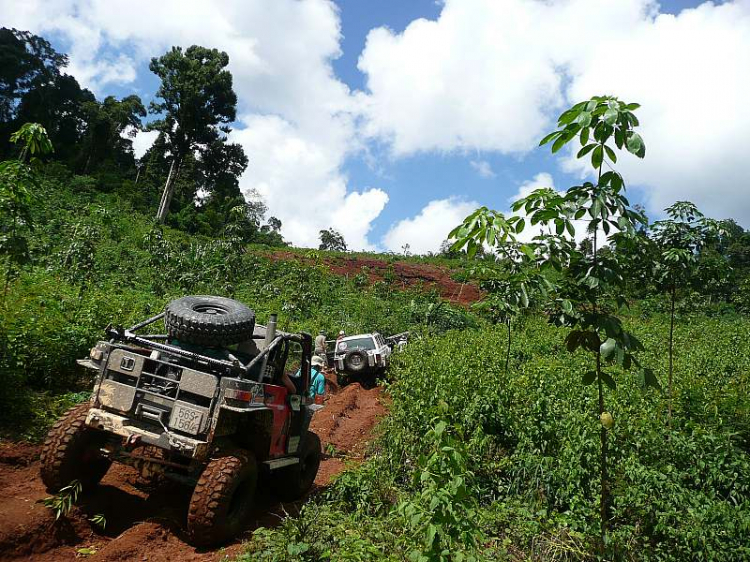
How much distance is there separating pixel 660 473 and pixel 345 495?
10.3ft

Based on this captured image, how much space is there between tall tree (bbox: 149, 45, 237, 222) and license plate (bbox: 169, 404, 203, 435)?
32008mm

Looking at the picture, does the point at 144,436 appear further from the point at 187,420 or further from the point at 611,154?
the point at 611,154

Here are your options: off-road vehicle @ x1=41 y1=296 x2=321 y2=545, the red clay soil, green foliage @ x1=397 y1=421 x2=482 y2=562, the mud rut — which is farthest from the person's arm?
the red clay soil

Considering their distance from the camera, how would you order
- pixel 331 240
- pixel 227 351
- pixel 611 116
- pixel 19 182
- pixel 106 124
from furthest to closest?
pixel 331 240 → pixel 106 124 → pixel 19 182 → pixel 227 351 → pixel 611 116

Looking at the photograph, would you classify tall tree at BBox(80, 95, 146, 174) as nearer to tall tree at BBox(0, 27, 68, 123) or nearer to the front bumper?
tall tree at BBox(0, 27, 68, 123)

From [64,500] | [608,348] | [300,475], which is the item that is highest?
[608,348]

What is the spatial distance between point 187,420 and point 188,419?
13mm

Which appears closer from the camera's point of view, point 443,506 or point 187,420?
point 443,506

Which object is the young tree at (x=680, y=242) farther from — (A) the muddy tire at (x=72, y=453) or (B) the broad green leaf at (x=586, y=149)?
(A) the muddy tire at (x=72, y=453)

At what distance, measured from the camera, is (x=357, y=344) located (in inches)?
610

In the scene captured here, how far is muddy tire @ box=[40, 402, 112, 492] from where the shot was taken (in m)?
4.68

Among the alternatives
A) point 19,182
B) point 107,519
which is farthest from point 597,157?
point 19,182

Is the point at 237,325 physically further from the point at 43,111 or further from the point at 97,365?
the point at 43,111

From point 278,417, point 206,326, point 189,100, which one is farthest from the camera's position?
point 189,100
